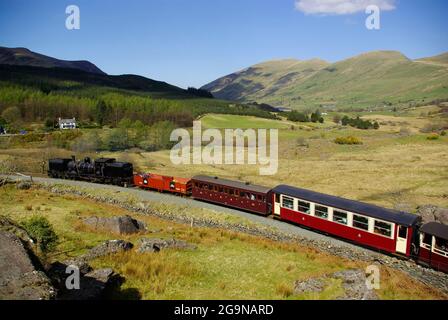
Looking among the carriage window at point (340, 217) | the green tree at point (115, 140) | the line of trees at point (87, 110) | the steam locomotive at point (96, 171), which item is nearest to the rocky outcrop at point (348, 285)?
the carriage window at point (340, 217)

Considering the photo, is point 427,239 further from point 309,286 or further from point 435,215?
point 435,215

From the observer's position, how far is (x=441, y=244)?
26.2 meters

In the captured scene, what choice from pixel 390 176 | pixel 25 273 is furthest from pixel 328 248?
pixel 390 176

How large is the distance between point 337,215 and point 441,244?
28.2 ft

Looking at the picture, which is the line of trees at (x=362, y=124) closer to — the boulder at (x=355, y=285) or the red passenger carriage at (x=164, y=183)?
the red passenger carriage at (x=164, y=183)

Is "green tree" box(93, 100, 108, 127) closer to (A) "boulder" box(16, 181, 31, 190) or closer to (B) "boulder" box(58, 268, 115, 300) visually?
(A) "boulder" box(16, 181, 31, 190)

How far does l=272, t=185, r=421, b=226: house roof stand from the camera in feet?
95.0

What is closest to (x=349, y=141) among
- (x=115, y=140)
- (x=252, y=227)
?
(x=115, y=140)

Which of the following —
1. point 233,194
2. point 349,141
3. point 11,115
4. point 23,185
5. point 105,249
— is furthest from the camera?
point 11,115

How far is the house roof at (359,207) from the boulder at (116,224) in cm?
1524

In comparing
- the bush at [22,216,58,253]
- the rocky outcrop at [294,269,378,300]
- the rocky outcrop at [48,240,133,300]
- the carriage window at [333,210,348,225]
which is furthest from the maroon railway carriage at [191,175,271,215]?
the bush at [22,216,58,253]

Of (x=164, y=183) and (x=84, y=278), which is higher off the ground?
(x=164, y=183)
